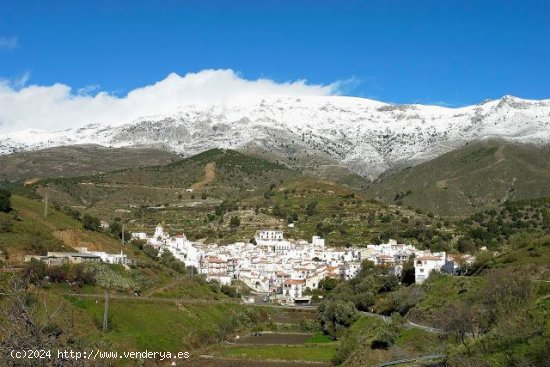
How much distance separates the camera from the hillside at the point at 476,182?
155250 millimetres

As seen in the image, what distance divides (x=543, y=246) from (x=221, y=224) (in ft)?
221

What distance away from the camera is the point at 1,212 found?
5488 cm

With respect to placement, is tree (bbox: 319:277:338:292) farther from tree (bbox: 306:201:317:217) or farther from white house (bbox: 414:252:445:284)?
tree (bbox: 306:201:317:217)

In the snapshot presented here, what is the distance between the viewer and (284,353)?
4306 centimetres

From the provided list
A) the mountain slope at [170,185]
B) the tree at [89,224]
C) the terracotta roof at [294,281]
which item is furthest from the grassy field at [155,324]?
the mountain slope at [170,185]

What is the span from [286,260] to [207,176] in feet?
244

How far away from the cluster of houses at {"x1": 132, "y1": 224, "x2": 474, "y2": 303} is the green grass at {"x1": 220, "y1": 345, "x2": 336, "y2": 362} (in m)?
23.4

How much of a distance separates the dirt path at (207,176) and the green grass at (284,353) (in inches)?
4218

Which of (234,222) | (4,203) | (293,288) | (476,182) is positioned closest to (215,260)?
(293,288)

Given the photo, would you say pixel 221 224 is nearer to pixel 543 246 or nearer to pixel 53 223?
pixel 53 223

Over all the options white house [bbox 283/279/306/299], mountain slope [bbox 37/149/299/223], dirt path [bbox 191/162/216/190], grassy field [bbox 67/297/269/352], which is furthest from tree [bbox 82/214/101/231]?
dirt path [bbox 191/162/216/190]

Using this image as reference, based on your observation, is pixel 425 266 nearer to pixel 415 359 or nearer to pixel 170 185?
pixel 415 359

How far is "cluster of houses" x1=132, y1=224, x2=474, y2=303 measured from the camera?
76375mm

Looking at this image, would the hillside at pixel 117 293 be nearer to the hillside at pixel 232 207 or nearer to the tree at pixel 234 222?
the hillside at pixel 232 207
